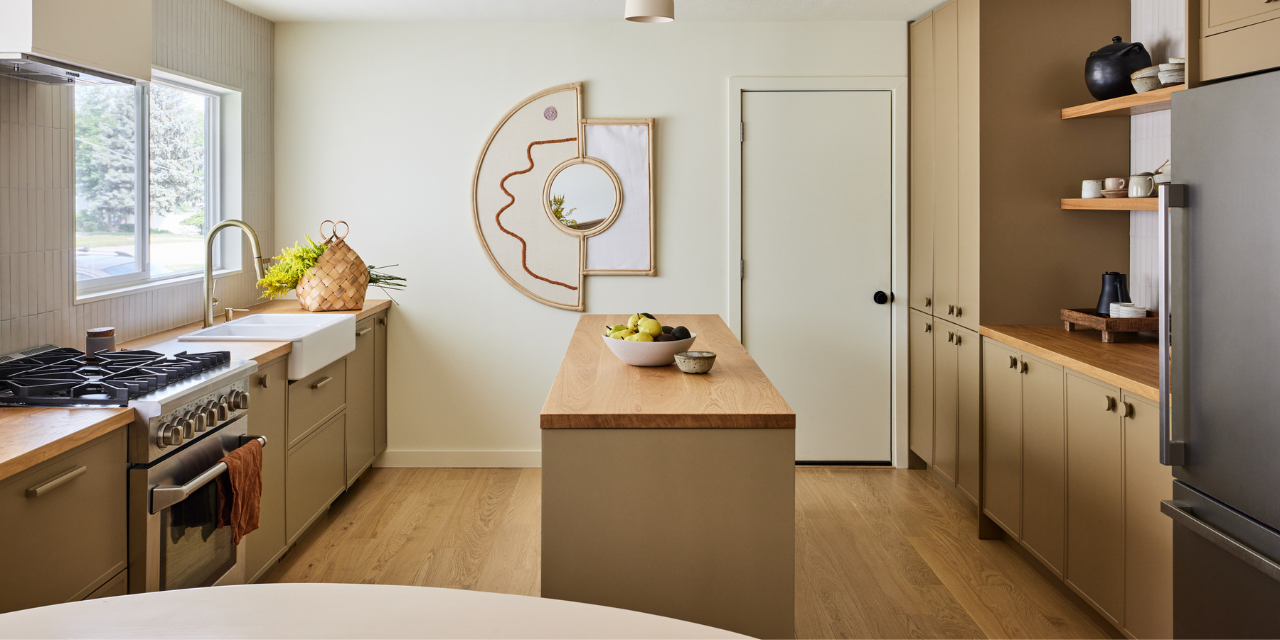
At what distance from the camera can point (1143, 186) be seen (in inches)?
112

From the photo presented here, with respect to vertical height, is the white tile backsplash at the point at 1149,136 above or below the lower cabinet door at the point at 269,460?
above

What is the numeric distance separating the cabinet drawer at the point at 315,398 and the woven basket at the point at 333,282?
28cm

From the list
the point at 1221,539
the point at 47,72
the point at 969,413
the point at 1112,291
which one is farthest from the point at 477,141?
the point at 1221,539

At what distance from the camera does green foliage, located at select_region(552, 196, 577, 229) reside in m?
4.33

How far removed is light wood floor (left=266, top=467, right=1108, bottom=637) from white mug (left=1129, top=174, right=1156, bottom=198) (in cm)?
142

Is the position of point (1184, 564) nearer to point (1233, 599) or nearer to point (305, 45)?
point (1233, 599)

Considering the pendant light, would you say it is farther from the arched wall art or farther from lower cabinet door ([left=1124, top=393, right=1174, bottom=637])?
lower cabinet door ([left=1124, top=393, right=1174, bottom=637])

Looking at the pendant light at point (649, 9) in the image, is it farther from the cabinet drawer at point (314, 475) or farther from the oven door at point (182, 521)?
the cabinet drawer at point (314, 475)

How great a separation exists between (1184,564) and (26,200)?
137 inches

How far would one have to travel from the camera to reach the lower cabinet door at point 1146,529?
219cm

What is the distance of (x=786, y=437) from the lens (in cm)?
190

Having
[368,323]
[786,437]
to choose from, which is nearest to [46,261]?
[368,323]

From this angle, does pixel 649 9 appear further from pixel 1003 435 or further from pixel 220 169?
pixel 220 169

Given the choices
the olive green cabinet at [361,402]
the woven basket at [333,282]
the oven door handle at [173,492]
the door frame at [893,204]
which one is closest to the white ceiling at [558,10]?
the door frame at [893,204]
